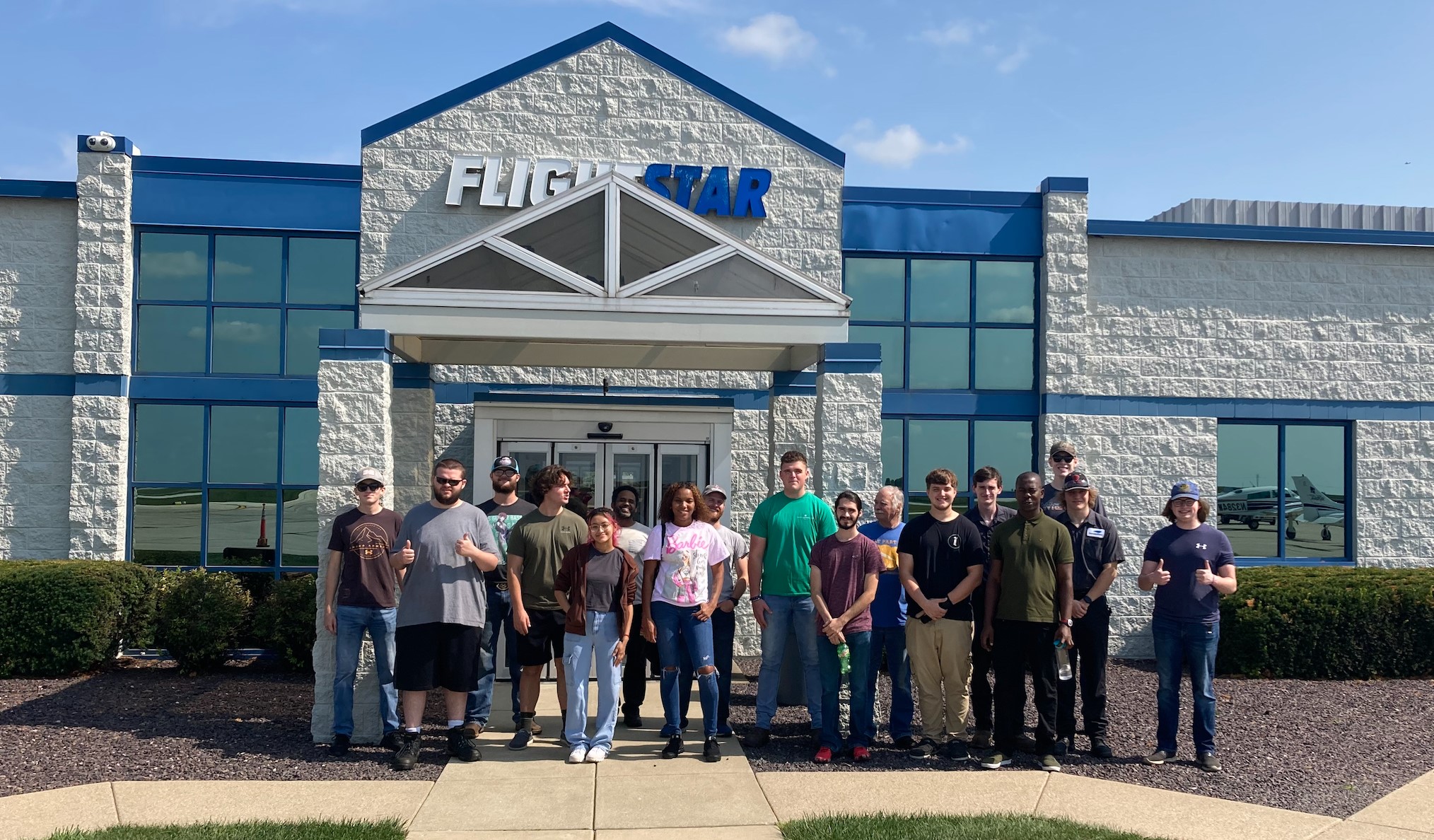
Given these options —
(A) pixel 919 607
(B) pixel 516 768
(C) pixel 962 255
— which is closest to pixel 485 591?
(B) pixel 516 768

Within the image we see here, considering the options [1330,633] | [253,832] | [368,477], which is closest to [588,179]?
[368,477]

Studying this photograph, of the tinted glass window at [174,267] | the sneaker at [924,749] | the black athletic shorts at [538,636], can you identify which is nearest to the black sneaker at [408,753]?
the black athletic shorts at [538,636]

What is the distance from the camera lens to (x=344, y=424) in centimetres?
766

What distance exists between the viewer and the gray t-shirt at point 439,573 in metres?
6.82

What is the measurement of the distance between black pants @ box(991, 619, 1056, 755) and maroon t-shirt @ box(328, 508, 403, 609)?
161 inches

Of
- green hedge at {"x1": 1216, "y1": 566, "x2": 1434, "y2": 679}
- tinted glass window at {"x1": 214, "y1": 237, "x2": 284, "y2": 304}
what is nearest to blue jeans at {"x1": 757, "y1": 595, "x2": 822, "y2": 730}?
green hedge at {"x1": 1216, "y1": 566, "x2": 1434, "y2": 679}

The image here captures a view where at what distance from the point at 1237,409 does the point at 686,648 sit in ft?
26.6

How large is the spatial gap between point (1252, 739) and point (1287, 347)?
5.99 metres

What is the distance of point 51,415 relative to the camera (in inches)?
430

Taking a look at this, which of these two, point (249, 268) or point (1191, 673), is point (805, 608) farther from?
point (249, 268)

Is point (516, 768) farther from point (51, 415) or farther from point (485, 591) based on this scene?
point (51, 415)

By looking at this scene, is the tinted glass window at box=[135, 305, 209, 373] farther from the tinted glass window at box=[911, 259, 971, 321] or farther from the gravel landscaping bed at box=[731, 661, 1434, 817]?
the tinted glass window at box=[911, 259, 971, 321]

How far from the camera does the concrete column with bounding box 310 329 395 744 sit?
7.59m

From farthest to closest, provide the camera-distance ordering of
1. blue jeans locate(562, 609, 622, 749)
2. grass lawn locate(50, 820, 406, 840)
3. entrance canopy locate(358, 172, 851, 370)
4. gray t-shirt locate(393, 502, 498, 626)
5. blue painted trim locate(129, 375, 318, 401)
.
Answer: blue painted trim locate(129, 375, 318, 401) → entrance canopy locate(358, 172, 851, 370) → blue jeans locate(562, 609, 622, 749) → gray t-shirt locate(393, 502, 498, 626) → grass lawn locate(50, 820, 406, 840)
